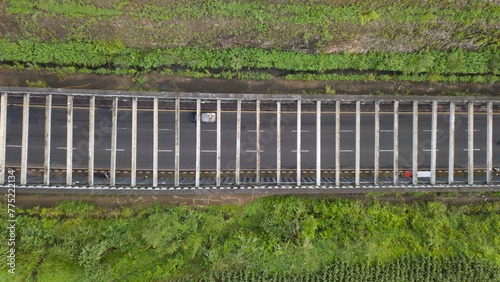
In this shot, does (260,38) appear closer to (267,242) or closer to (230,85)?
(230,85)

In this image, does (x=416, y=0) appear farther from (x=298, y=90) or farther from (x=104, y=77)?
(x=104, y=77)

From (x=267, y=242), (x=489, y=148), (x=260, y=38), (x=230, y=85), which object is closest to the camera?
(x=489, y=148)

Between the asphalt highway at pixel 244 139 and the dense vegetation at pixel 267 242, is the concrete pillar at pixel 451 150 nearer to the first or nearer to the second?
the asphalt highway at pixel 244 139

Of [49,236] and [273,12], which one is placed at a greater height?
[273,12]

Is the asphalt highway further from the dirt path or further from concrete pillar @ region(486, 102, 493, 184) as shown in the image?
concrete pillar @ region(486, 102, 493, 184)

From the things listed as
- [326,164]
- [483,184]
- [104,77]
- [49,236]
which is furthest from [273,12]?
[49,236]

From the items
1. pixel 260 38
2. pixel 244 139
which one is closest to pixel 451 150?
pixel 244 139

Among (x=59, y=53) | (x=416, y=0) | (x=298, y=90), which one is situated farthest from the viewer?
(x=298, y=90)

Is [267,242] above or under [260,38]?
under
